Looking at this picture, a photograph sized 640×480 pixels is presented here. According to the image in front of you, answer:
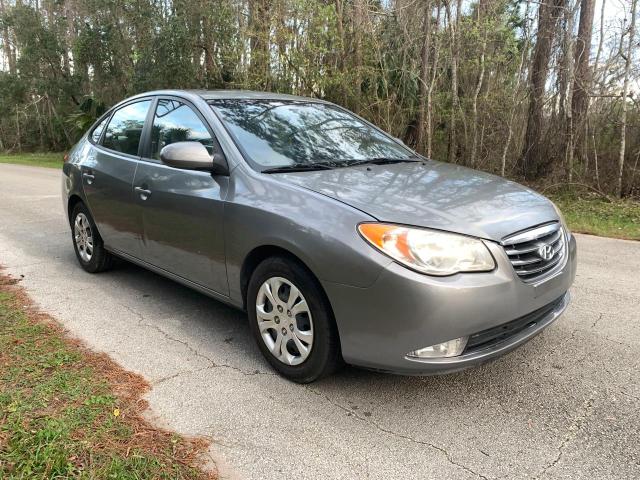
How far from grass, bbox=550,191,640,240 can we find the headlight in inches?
218

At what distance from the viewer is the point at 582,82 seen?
988 centimetres

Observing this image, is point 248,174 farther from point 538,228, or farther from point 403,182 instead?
point 538,228

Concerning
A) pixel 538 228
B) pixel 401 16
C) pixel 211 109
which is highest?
pixel 401 16

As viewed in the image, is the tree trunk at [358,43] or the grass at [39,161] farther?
the grass at [39,161]

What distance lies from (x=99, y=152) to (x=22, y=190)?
832 cm

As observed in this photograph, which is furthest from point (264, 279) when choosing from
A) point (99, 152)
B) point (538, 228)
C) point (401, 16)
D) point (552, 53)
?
point (401, 16)

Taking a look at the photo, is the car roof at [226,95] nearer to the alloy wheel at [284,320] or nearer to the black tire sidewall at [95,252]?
the black tire sidewall at [95,252]

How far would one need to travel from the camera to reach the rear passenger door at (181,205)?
3.54 meters

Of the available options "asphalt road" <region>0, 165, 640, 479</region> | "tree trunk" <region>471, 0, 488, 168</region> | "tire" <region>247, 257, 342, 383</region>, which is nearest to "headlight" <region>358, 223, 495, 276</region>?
"tire" <region>247, 257, 342, 383</region>

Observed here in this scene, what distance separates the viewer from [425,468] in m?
2.40

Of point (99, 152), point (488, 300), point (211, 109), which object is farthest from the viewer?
point (99, 152)

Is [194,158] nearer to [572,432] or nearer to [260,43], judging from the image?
[572,432]

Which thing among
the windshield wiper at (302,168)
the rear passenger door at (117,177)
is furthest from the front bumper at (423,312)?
the rear passenger door at (117,177)

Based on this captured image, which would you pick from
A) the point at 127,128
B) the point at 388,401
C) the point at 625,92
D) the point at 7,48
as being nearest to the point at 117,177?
the point at 127,128
